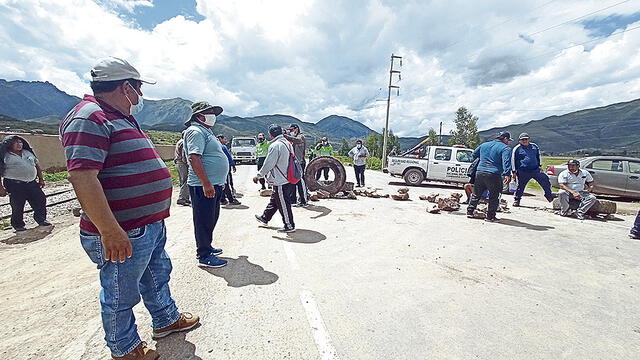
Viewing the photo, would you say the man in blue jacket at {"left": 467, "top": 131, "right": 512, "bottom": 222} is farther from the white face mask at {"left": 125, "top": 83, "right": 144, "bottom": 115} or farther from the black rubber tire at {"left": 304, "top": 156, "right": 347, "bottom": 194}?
the white face mask at {"left": 125, "top": 83, "right": 144, "bottom": 115}

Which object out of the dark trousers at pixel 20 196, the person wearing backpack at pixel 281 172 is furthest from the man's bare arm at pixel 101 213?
the dark trousers at pixel 20 196

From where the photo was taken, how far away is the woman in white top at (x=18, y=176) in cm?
567

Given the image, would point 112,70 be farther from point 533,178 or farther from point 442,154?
point 442,154

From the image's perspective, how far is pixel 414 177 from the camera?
14211 mm

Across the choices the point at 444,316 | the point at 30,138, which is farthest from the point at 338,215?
the point at 30,138

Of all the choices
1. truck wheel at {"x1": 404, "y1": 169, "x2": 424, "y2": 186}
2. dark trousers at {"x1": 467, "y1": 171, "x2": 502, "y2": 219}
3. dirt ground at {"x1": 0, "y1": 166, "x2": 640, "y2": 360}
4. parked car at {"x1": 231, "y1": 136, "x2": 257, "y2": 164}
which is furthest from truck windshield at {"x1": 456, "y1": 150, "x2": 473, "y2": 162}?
parked car at {"x1": 231, "y1": 136, "x2": 257, "y2": 164}

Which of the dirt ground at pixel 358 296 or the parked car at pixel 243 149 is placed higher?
the parked car at pixel 243 149

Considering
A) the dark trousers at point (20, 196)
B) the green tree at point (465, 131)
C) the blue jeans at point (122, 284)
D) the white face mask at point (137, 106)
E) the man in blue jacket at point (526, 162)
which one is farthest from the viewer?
the green tree at point (465, 131)

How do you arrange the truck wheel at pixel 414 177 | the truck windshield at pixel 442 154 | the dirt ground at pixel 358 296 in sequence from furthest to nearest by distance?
the truck wheel at pixel 414 177 → the truck windshield at pixel 442 154 → the dirt ground at pixel 358 296

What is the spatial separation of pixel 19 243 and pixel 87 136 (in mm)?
4994

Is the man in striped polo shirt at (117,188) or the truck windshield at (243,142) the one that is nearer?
the man in striped polo shirt at (117,188)

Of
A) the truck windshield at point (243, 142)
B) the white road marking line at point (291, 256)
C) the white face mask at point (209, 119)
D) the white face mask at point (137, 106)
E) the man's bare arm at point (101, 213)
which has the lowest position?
the white road marking line at point (291, 256)

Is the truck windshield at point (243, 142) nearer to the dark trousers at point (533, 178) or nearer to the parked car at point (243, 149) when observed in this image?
the parked car at point (243, 149)

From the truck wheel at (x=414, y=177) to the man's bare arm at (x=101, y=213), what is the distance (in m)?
13.4
